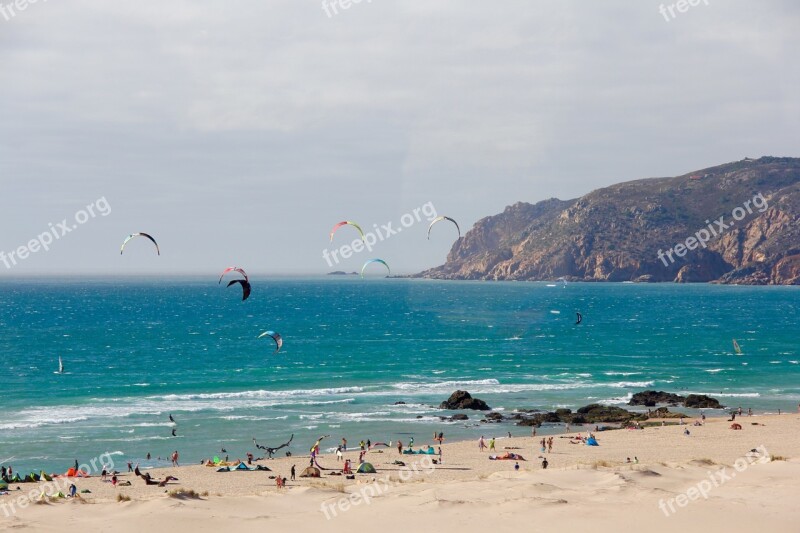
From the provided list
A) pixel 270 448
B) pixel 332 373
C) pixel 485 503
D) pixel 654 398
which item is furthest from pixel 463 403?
pixel 485 503

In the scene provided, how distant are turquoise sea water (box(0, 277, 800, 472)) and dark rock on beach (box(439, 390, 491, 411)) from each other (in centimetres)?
143

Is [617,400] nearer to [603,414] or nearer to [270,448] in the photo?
[603,414]

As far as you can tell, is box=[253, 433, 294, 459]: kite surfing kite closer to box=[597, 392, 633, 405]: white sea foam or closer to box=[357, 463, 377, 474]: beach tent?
box=[357, 463, 377, 474]: beach tent

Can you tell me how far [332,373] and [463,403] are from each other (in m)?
21.5

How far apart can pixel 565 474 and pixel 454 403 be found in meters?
26.5

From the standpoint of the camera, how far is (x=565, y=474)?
103 feet

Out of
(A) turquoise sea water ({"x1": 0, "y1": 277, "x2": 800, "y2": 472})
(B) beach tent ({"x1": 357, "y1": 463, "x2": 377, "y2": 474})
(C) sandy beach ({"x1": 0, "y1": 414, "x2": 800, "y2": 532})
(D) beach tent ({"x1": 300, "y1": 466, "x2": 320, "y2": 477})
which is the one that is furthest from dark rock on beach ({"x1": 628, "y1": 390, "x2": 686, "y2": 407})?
(D) beach tent ({"x1": 300, "y1": 466, "x2": 320, "y2": 477})

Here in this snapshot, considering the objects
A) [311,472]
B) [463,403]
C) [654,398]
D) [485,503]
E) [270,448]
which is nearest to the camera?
[485,503]

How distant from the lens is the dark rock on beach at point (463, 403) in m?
57.4

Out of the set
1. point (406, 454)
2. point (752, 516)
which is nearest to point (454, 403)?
point (406, 454)

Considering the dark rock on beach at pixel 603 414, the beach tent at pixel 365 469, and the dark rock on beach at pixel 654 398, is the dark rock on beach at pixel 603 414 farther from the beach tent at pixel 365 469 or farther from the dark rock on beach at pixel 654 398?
the beach tent at pixel 365 469

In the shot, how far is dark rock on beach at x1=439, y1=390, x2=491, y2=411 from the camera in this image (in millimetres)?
57438

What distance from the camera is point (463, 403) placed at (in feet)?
189

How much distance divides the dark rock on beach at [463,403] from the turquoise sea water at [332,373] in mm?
1432
